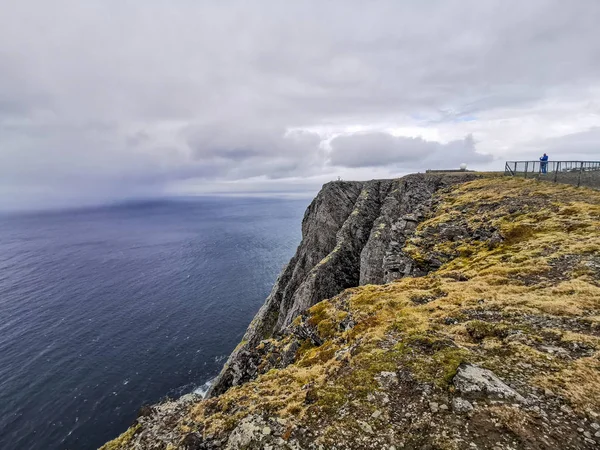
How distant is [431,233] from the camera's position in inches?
1428

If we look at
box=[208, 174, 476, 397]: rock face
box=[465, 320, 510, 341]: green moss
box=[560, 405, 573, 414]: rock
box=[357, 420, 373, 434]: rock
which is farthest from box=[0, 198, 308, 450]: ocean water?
box=[560, 405, 573, 414]: rock

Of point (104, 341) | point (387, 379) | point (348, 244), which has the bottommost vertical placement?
point (104, 341)

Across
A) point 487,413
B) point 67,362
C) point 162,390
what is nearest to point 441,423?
point 487,413

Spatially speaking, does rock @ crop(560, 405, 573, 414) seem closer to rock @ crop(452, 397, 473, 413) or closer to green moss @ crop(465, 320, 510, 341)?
rock @ crop(452, 397, 473, 413)

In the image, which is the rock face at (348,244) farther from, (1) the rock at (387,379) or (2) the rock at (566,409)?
(2) the rock at (566,409)

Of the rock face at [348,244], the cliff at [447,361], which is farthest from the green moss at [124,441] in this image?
the rock face at [348,244]

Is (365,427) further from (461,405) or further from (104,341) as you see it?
(104,341)

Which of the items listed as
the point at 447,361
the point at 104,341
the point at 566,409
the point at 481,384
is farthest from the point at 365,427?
the point at 104,341

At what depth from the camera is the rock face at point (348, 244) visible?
43.4 metres

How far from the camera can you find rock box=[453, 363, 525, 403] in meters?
10.8

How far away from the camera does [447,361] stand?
13.2m

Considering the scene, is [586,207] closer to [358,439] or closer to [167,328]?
[358,439]

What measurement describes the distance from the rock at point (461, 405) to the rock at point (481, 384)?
0.43 m

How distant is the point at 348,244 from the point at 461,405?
51.5m
